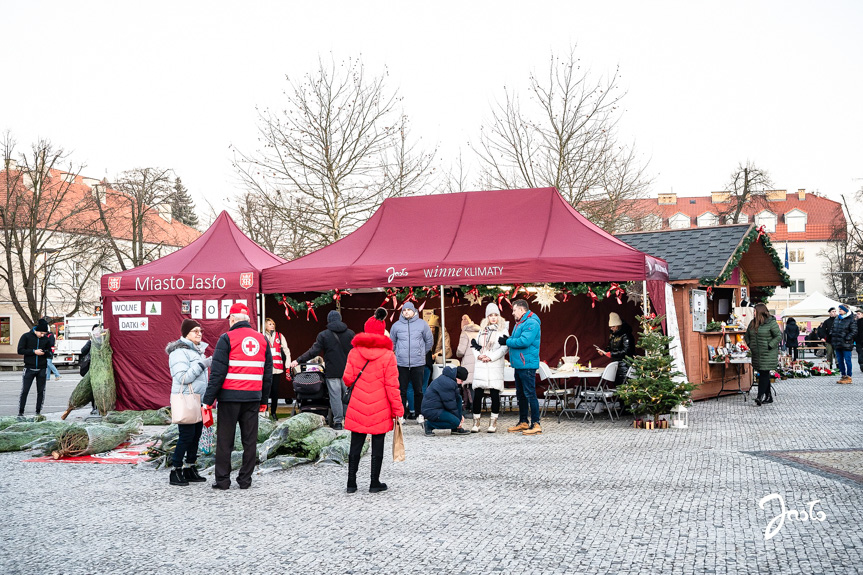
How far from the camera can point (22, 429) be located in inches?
428

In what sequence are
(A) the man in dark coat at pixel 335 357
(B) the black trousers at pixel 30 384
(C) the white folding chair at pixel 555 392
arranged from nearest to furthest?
(A) the man in dark coat at pixel 335 357, (C) the white folding chair at pixel 555 392, (B) the black trousers at pixel 30 384

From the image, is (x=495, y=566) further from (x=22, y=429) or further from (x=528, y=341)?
(x=22, y=429)

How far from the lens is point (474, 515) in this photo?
6.47m

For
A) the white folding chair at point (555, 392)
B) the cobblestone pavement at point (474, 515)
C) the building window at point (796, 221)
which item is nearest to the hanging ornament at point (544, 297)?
the white folding chair at point (555, 392)

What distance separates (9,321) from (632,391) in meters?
45.5

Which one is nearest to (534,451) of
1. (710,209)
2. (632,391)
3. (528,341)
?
(528,341)

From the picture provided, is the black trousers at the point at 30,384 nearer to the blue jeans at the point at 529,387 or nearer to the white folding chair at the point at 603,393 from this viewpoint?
the blue jeans at the point at 529,387

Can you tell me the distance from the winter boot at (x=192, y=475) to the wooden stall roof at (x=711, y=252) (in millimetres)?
10200

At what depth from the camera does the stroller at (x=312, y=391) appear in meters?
12.4

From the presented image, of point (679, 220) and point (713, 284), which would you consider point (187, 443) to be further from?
point (679, 220)

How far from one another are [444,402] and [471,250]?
3.22 metres

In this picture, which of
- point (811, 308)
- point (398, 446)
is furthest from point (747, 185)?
point (398, 446)

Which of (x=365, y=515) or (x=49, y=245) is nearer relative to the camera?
(x=365, y=515)

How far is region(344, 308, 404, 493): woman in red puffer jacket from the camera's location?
294 inches
